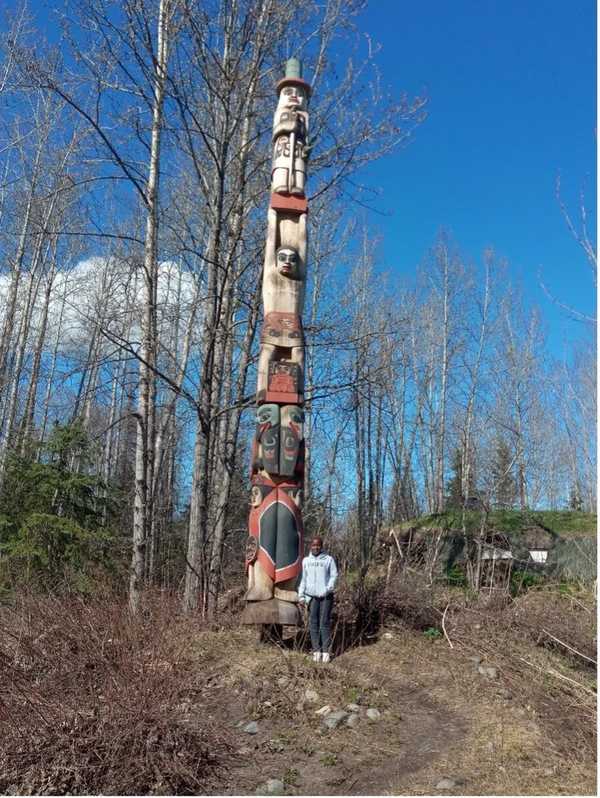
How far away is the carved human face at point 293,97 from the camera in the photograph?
8445mm

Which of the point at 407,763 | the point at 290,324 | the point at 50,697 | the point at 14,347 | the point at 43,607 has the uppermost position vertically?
the point at 14,347

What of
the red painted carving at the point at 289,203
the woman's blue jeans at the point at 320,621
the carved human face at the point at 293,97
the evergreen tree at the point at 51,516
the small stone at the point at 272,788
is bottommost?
the small stone at the point at 272,788

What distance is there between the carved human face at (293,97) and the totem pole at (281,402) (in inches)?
0.7

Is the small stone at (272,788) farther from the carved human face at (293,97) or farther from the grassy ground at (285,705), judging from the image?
the carved human face at (293,97)

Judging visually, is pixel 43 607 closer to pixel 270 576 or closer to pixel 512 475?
pixel 270 576

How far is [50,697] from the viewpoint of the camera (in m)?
4.71

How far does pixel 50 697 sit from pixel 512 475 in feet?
45.2

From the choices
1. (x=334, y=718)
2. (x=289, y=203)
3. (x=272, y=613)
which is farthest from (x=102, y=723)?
(x=289, y=203)

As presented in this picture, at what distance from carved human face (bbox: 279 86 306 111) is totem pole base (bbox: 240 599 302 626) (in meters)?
6.16

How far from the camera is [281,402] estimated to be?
7.33 meters

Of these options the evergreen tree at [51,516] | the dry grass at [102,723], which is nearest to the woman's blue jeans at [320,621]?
the dry grass at [102,723]

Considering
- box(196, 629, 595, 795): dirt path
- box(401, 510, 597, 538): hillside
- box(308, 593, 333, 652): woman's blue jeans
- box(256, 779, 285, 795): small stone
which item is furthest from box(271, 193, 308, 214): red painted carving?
box(401, 510, 597, 538): hillside

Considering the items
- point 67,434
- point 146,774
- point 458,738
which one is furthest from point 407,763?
point 67,434

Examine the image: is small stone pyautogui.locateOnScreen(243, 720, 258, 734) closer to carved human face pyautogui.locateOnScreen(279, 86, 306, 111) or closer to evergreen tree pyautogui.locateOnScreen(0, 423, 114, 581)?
evergreen tree pyautogui.locateOnScreen(0, 423, 114, 581)
